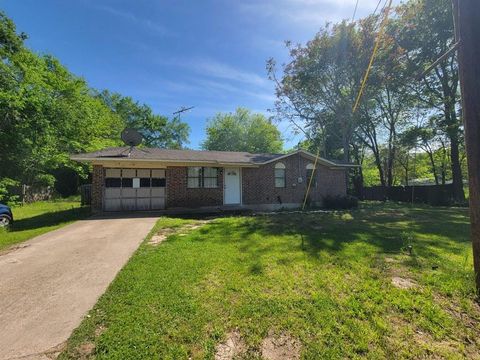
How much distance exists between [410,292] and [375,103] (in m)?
27.4

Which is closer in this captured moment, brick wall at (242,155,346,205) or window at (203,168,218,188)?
window at (203,168,218,188)

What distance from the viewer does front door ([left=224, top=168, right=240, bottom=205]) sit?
48.2 feet

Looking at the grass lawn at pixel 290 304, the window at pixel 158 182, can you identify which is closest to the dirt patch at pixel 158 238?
the grass lawn at pixel 290 304

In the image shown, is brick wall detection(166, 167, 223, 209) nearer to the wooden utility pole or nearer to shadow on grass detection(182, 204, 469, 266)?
shadow on grass detection(182, 204, 469, 266)

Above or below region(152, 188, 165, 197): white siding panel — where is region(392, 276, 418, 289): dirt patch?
below

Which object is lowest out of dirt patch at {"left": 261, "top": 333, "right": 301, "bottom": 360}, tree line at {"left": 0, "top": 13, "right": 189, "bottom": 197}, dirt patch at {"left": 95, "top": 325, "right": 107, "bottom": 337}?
dirt patch at {"left": 261, "top": 333, "right": 301, "bottom": 360}

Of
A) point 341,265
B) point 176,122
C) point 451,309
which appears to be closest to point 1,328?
point 341,265

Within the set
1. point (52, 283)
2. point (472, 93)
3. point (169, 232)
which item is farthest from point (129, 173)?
point (472, 93)

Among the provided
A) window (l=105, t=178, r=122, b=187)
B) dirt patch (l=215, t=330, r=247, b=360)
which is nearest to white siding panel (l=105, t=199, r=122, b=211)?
window (l=105, t=178, r=122, b=187)

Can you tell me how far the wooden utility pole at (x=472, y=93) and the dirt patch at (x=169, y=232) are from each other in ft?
20.7

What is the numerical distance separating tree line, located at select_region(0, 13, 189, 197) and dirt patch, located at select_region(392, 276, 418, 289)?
1245 centimetres

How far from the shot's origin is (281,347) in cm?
277

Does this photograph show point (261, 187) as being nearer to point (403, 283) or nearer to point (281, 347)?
point (403, 283)

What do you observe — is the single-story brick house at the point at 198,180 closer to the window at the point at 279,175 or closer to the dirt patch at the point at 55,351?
the window at the point at 279,175
